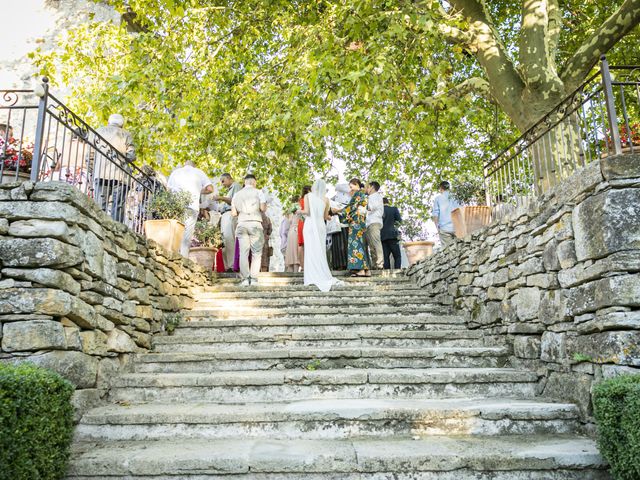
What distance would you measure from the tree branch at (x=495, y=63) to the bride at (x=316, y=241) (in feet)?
10.3

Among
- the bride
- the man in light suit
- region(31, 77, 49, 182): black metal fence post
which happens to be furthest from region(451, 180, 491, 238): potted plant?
region(31, 77, 49, 182): black metal fence post

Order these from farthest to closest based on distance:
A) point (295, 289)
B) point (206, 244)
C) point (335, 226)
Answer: point (335, 226), point (206, 244), point (295, 289)

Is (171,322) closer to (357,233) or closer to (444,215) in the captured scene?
(357,233)

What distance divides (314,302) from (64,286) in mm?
3743

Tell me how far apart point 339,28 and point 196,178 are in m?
3.25

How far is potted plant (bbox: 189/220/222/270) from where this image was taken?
28.2ft

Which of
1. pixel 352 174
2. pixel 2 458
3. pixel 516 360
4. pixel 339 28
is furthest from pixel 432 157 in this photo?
pixel 2 458

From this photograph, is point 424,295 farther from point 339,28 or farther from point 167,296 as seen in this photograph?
point 339,28

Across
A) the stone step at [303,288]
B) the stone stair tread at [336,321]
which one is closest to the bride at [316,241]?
the stone step at [303,288]

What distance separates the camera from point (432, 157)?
34.2 feet

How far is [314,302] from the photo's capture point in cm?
695

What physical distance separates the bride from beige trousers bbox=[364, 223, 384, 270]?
124cm

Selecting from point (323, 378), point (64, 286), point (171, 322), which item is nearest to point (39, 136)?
point (64, 286)

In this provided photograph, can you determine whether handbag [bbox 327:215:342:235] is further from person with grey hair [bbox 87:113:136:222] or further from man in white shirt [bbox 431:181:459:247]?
person with grey hair [bbox 87:113:136:222]
